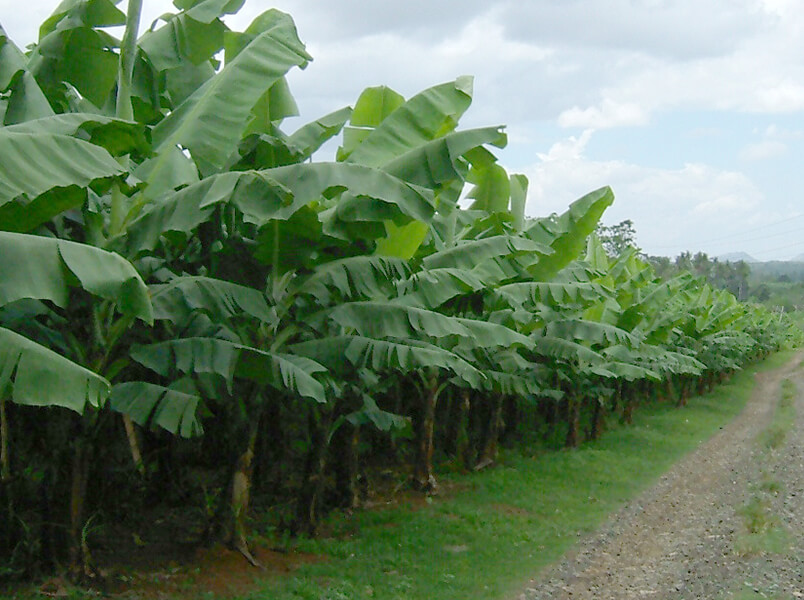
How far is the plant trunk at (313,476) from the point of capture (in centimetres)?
884

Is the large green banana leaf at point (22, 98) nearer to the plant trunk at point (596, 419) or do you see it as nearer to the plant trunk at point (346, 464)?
the plant trunk at point (346, 464)

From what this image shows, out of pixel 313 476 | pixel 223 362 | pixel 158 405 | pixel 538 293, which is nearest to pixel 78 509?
pixel 158 405

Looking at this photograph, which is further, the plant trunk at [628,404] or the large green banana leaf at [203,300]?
the plant trunk at [628,404]

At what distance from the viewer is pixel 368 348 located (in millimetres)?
7613

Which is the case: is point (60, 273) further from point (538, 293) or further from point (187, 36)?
point (538, 293)

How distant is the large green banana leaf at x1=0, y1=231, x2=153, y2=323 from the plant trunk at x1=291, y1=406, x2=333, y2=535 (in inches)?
168

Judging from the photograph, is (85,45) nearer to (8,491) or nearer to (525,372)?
(8,491)

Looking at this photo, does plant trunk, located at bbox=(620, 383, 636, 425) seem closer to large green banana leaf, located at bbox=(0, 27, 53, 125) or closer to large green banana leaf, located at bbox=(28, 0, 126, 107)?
large green banana leaf, located at bbox=(28, 0, 126, 107)

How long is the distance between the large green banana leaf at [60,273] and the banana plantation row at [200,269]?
0.4 inches

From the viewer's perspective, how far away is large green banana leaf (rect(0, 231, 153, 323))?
430 centimetres

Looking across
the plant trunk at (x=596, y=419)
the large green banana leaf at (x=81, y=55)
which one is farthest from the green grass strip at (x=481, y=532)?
the large green banana leaf at (x=81, y=55)

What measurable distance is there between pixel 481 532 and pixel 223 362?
484cm

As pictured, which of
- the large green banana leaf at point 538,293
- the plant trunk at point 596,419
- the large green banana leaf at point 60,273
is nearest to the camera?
the large green banana leaf at point 60,273

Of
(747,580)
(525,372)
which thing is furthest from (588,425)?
(747,580)
